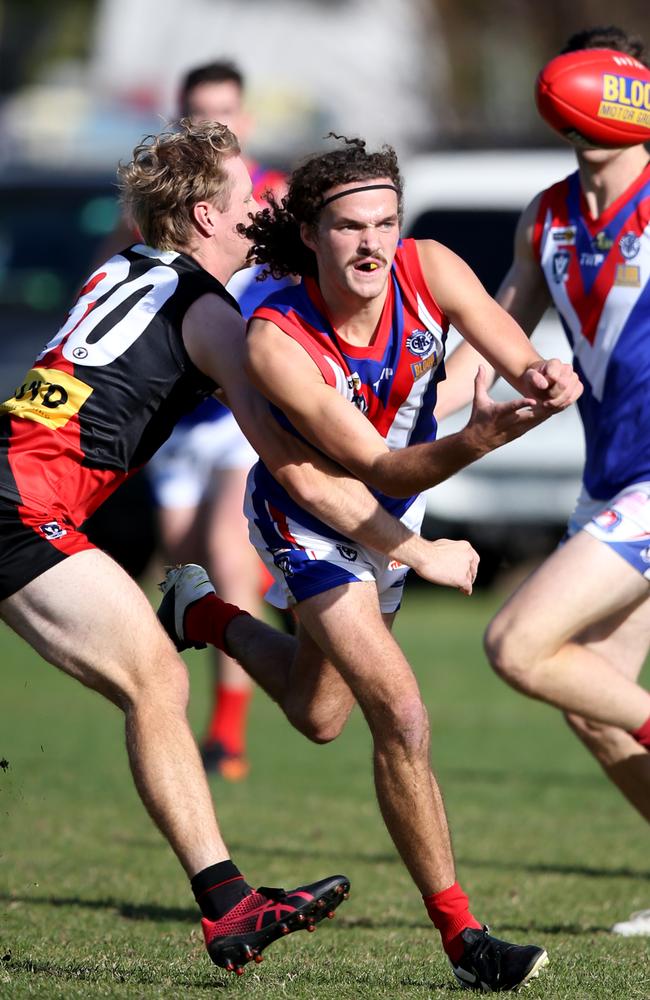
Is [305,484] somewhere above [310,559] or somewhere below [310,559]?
above

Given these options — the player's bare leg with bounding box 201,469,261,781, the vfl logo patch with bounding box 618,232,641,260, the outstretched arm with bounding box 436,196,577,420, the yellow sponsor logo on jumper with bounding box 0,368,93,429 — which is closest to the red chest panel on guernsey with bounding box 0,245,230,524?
the yellow sponsor logo on jumper with bounding box 0,368,93,429

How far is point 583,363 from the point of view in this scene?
558cm

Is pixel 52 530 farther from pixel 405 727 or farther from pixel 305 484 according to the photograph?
pixel 405 727

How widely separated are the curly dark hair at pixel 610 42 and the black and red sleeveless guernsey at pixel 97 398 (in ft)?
6.01

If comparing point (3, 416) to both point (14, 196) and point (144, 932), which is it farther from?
point (14, 196)

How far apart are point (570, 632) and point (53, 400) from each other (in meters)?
1.71

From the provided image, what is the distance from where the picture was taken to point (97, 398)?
4641 millimetres

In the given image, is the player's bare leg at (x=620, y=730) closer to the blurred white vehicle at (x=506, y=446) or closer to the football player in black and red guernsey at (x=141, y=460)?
the football player in black and red guernsey at (x=141, y=460)

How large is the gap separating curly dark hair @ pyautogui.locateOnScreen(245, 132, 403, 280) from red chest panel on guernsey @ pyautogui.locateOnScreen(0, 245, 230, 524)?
237 millimetres

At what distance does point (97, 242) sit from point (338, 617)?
10305mm

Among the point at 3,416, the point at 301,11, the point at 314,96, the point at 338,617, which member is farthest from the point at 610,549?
the point at 301,11

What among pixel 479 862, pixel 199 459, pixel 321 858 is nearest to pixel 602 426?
pixel 479 862

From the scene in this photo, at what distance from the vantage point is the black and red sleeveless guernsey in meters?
4.62

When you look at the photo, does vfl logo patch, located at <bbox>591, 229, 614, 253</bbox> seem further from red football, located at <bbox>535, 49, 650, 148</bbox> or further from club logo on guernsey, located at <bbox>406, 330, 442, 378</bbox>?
club logo on guernsey, located at <bbox>406, 330, 442, 378</bbox>
